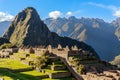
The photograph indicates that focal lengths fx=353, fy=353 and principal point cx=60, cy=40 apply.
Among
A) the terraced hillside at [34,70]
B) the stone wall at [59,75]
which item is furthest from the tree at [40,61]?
the stone wall at [59,75]

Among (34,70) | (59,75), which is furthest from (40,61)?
(59,75)

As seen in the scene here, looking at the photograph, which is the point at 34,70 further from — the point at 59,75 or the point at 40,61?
the point at 59,75

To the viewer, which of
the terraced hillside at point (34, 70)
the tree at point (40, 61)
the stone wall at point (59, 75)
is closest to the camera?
the terraced hillside at point (34, 70)

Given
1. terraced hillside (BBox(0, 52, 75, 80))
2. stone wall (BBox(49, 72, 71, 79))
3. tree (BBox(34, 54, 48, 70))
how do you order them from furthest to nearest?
tree (BBox(34, 54, 48, 70)) < stone wall (BBox(49, 72, 71, 79)) < terraced hillside (BBox(0, 52, 75, 80))

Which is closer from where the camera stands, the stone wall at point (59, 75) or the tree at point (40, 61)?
the stone wall at point (59, 75)

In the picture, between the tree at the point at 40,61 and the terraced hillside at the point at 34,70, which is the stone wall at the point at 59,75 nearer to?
the terraced hillside at the point at 34,70

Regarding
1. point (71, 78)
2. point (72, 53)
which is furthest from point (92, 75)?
point (72, 53)

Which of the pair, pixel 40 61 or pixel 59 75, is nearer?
pixel 59 75

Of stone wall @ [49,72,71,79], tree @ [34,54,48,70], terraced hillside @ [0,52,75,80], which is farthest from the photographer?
tree @ [34,54,48,70]

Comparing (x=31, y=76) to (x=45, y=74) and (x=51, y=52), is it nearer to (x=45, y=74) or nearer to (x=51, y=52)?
(x=45, y=74)

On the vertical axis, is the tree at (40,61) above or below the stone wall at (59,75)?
above

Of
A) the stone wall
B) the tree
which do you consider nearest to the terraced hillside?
the stone wall

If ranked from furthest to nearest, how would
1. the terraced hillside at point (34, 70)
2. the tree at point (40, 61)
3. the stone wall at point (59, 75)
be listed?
the tree at point (40, 61), the stone wall at point (59, 75), the terraced hillside at point (34, 70)

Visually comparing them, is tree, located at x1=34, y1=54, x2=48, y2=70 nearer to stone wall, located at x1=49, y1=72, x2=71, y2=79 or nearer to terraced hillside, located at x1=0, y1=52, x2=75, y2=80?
terraced hillside, located at x1=0, y1=52, x2=75, y2=80
